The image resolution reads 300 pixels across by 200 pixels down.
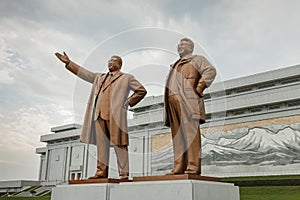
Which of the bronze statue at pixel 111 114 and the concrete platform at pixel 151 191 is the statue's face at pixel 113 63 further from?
the concrete platform at pixel 151 191

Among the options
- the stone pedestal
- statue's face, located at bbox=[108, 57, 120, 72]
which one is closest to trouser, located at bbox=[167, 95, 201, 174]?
the stone pedestal

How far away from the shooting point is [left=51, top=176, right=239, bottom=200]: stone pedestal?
9.80ft

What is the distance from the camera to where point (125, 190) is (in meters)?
3.39

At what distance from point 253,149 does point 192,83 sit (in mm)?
13809

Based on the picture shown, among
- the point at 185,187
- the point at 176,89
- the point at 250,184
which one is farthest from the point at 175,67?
the point at 250,184

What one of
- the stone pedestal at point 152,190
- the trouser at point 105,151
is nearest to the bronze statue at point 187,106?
the stone pedestal at point 152,190

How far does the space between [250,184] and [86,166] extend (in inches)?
603

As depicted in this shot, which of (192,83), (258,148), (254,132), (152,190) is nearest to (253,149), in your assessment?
(258,148)

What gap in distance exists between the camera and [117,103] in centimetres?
409

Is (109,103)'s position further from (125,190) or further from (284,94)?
(284,94)

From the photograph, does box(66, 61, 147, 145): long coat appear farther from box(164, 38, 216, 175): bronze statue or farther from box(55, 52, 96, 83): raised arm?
box(164, 38, 216, 175): bronze statue

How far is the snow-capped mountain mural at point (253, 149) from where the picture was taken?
15.4m

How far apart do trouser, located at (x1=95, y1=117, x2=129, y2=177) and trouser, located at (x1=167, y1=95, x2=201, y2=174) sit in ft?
2.48

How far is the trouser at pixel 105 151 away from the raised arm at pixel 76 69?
2.21ft
